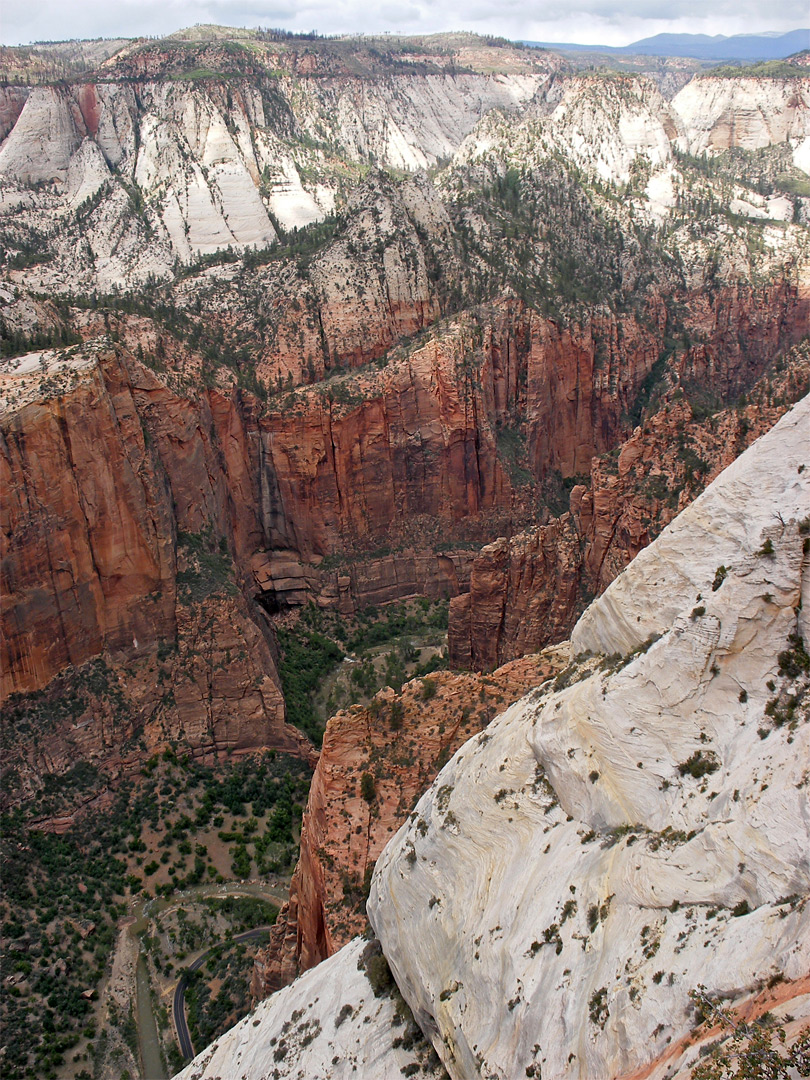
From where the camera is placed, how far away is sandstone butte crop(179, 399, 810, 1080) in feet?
50.9

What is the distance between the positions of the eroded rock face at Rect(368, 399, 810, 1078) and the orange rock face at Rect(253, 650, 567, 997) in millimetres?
6212

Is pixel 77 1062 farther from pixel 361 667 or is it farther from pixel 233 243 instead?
pixel 233 243

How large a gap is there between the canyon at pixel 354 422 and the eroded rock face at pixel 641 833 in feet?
0.92

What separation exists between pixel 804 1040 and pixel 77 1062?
3592 cm

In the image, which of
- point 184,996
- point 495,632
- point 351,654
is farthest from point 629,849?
point 351,654

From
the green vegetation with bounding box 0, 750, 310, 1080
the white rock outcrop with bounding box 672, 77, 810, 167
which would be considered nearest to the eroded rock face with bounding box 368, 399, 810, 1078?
the green vegetation with bounding box 0, 750, 310, 1080

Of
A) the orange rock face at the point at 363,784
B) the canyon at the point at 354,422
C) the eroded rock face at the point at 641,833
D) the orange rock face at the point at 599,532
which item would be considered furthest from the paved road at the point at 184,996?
the orange rock face at the point at 599,532

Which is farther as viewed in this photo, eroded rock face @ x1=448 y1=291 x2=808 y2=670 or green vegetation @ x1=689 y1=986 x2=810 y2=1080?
eroded rock face @ x1=448 y1=291 x2=808 y2=670

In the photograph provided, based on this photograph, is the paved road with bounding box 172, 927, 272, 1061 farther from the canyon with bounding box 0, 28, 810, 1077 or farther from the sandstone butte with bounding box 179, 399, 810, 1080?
the sandstone butte with bounding box 179, 399, 810, 1080

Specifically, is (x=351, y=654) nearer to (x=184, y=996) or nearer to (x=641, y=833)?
(x=184, y=996)

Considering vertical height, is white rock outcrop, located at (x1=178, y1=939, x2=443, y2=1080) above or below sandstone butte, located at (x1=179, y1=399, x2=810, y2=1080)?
below

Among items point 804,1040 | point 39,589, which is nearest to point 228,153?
point 39,589

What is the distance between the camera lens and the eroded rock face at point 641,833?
15633mm

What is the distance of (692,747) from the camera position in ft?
62.3
